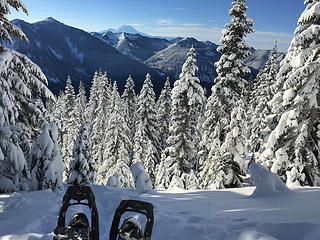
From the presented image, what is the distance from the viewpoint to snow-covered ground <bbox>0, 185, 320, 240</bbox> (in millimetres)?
4574

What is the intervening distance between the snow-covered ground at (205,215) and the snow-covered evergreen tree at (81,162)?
27.7 feet

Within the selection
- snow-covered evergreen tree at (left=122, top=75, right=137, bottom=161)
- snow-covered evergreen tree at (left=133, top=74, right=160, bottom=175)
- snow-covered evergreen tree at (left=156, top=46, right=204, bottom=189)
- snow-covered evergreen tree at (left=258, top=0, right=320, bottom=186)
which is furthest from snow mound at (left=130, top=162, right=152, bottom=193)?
snow-covered evergreen tree at (left=122, top=75, right=137, bottom=161)

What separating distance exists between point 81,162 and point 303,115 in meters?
14.0

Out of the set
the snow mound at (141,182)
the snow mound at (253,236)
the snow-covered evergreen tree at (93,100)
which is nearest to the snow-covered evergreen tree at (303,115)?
the snow mound at (141,182)

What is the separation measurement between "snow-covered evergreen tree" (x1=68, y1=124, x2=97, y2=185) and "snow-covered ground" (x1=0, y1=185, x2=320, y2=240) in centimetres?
845

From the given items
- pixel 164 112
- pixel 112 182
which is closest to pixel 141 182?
pixel 112 182

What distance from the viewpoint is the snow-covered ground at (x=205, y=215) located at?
180 inches

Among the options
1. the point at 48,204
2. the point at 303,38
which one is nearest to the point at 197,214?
the point at 48,204

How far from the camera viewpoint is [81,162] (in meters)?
16.6

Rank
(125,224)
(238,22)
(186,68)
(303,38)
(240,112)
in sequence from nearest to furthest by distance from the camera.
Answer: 1. (125,224)
2. (303,38)
3. (240,112)
4. (238,22)
5. (186,68)

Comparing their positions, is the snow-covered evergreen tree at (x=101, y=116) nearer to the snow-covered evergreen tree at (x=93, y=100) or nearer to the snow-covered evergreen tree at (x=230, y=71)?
the snow-covered evergreen tree at (x=93, y=100)

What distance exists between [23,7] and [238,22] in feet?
46.6

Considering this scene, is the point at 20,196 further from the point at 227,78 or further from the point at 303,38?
the point at 227,78

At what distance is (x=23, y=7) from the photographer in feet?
36.4
